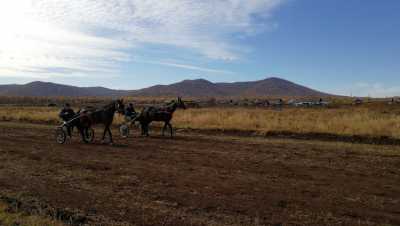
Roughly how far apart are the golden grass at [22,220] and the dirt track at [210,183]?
2.33 feet

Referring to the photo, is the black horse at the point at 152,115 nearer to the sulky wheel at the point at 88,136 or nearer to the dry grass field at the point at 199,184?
the sulky wheel at the point at 88,136

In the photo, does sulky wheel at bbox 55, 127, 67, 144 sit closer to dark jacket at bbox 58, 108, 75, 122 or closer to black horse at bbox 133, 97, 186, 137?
dark jacket at bbox 58, 108, 75, 122

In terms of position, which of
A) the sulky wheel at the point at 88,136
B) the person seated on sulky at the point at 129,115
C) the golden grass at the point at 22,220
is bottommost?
the golden grass at the point at 22,220

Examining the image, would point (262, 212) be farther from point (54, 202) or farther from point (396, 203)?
point (54, 202)

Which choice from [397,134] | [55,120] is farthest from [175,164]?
[55,120]

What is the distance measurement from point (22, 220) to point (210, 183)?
15.2 feet

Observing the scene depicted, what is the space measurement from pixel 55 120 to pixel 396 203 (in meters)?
29.2

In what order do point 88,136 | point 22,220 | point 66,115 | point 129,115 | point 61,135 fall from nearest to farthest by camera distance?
point 22,220, point 61,135, point 88,136, point 66,115, point 129,115

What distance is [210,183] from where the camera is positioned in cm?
1030

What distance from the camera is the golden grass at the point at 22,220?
6.74 meters

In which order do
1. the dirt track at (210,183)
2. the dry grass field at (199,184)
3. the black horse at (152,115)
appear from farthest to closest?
the black horse at (152,115)
the dirt track at (210,183)
the dry grass field at (199,184)

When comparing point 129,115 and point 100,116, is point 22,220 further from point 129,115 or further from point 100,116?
point 129,115

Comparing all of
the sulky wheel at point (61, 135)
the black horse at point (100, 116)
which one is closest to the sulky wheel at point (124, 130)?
the black horse at point (100, 116)

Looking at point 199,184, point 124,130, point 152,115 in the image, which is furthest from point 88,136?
point 199,184
